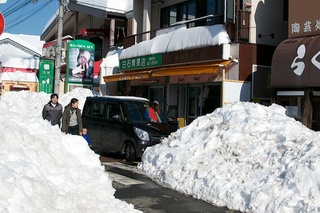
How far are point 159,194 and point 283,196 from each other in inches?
94.2

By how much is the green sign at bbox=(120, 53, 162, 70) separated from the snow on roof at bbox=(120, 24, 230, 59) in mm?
204

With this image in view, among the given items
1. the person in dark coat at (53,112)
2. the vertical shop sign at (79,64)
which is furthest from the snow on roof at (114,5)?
the person in dark coat at (53,112)

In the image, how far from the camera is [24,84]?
36094mm

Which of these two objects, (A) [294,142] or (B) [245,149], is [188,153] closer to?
(B) [245,149]

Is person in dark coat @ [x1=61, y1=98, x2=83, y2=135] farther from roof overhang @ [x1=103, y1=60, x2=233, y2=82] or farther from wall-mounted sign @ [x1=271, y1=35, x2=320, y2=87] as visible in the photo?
wall-mounted sign @ [x1=271, y1=35, x2=320, y2=87]

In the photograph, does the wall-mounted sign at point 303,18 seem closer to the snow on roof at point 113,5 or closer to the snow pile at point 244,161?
the snow pile at point 244,161

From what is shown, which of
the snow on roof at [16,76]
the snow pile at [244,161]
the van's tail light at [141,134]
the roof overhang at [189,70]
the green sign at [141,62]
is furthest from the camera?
the snow on roof at [16,76]

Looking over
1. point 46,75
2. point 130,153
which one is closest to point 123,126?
point 130,153

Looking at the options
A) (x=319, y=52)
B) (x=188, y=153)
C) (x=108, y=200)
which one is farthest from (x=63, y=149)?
(x=319, y=52)

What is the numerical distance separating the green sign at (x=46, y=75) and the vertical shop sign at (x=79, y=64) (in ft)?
7.09

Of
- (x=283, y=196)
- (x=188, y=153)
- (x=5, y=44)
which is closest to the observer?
(x=283, y=196)

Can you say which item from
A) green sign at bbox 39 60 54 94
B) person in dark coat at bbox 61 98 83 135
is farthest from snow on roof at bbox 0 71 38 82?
person in dark coat at bbox 61 98 83 135

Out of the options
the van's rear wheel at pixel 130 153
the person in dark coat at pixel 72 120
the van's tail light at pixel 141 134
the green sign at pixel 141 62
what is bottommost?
the van's rear wheel at pixel 130 153

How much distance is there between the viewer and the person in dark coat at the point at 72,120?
11484mm
